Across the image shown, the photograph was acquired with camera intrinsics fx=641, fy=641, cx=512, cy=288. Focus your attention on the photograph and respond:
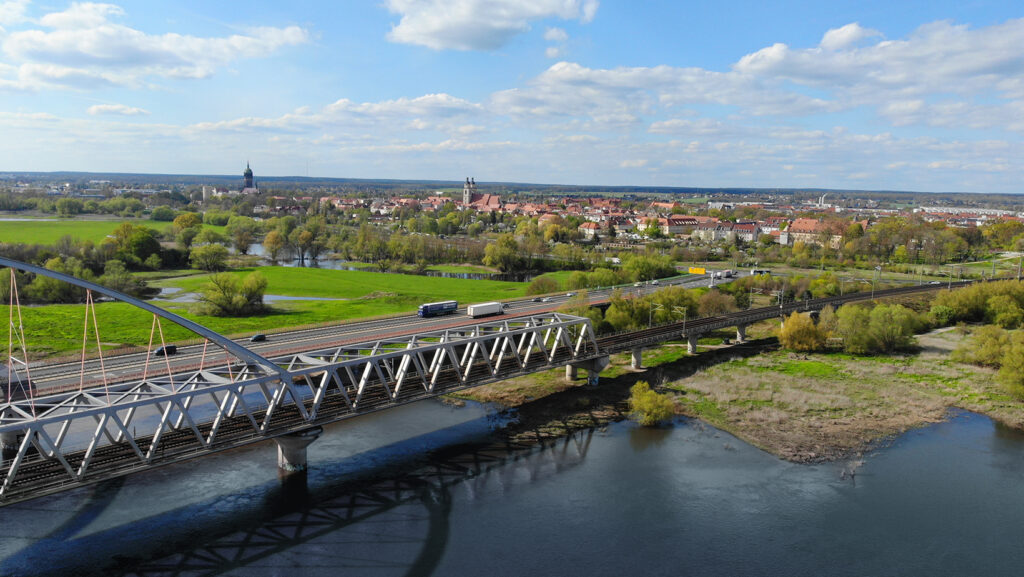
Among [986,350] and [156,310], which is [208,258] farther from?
[986,350]

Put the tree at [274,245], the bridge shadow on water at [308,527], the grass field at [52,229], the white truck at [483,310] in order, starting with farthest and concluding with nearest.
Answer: the tree at [274,245]
the grass field at [52,229]
the white truck at [483,310]
the bridge shadow on water at [308,527]

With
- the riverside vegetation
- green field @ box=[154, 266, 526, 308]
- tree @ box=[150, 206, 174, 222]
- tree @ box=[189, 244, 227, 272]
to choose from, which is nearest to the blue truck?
green field @ box=[154, 266, 526, 308]

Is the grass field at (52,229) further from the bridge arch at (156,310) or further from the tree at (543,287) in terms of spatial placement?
the bridge arch at (156,310)

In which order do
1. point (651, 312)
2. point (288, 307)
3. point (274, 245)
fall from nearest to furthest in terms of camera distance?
1. point (651, 312)
2. point (288, 307)
3. point (274, 245)

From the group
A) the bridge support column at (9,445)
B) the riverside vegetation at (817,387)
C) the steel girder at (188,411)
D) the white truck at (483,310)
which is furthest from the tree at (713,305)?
the bridge support column at (9,445)

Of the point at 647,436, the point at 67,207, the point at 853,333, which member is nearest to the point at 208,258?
the point at 647,436

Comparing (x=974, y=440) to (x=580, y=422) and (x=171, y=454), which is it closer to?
(x=580, y=422)
